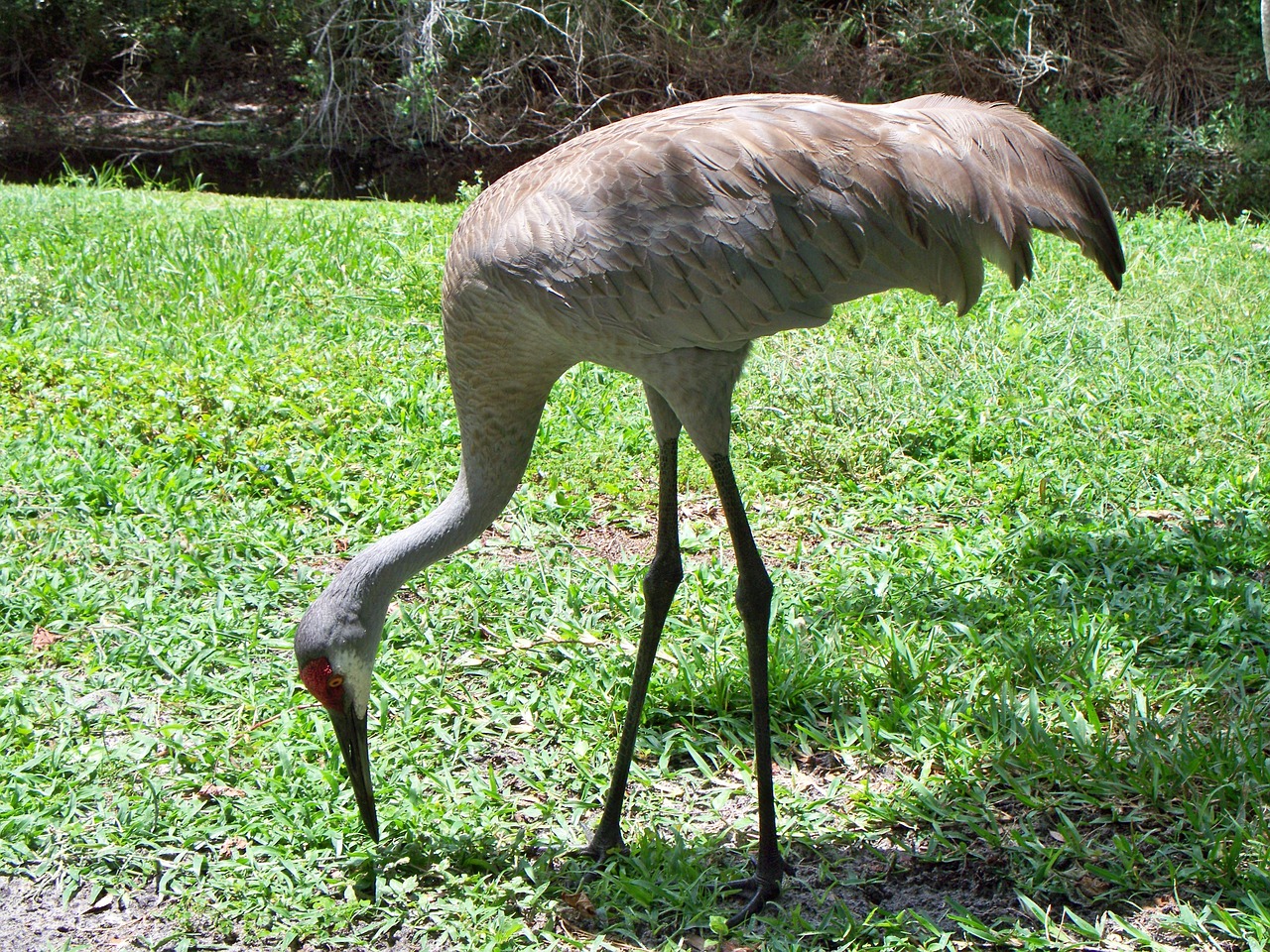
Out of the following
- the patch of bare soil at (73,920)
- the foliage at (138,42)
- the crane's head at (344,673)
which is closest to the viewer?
the patch of bare soil at (73,920)

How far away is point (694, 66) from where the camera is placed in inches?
512

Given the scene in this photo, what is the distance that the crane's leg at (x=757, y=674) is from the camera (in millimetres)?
2781

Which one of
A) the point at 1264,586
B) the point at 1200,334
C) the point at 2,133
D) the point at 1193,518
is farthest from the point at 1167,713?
the point at 2,133

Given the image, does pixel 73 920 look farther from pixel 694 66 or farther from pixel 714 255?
pixel 694 66

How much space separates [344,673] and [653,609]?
82 centimetres

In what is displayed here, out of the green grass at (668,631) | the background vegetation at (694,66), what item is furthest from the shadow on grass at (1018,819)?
the background vegetation at (694,66)

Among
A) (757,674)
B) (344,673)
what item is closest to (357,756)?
(344,673)

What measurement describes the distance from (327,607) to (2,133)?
12.6 m

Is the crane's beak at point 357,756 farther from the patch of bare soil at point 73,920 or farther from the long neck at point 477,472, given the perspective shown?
the patch of bare soil at point 73,920

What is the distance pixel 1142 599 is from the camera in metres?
3.68

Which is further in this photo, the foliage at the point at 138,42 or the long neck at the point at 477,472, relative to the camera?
the foliage at the point at 138,42

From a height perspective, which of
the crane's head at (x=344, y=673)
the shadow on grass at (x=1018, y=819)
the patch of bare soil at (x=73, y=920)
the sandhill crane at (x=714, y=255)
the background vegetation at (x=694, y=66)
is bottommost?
the patch of bare soil at (x=73, y=920)

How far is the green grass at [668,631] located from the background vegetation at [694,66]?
263 inches

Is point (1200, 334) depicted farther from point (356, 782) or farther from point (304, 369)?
point (356, 782)
